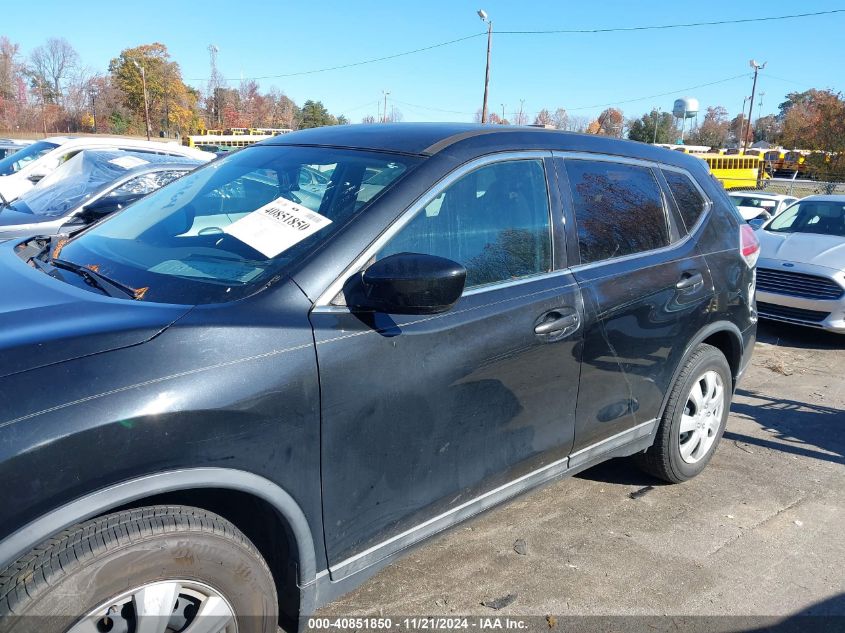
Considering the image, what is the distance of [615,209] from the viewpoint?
125 inches

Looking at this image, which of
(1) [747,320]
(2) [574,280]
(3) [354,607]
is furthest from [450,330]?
(1) [747,320]

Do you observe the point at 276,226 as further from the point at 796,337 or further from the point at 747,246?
the point at 796,337

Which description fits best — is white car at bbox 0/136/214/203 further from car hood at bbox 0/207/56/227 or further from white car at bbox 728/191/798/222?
white car at bbox 728/191/798/222

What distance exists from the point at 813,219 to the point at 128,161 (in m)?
8.22

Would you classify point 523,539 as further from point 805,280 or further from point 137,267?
point 805,280

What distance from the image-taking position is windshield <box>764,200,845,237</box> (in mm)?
8180

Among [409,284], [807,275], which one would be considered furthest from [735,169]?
[409,284]

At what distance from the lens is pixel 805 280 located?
7.15m

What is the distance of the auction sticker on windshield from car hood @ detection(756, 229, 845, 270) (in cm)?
664

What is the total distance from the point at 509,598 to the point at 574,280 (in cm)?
135

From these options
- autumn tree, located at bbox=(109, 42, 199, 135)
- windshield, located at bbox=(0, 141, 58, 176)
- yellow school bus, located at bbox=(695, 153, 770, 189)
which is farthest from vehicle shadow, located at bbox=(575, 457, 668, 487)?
autumn tree, located at bbox=(109, 42, 199, 135)

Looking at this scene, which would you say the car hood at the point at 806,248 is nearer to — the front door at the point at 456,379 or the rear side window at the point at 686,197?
the rear side window at the point at 686,197

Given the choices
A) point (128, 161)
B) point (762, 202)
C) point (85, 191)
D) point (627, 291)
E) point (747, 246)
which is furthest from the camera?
point (762, 202)

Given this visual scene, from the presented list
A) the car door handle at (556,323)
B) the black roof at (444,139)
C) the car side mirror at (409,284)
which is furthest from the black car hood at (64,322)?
the car door handle at (556,323)
